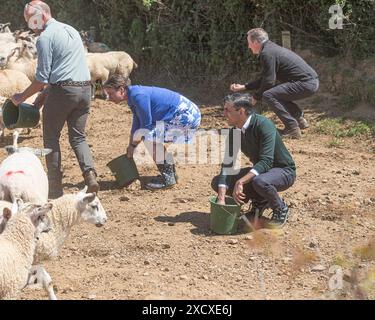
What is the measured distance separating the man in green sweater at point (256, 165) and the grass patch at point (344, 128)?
353 cm

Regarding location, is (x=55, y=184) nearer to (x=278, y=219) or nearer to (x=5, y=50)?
(x=278, y=219)

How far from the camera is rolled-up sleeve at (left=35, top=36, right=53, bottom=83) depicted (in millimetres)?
7551

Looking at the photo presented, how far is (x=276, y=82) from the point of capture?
11.2 m

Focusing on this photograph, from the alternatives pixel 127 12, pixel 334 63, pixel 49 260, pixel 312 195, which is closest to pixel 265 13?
pixel 334 63

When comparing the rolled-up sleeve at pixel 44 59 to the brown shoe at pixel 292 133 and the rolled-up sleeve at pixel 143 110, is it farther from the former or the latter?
the brown shoe at pixel 292 133

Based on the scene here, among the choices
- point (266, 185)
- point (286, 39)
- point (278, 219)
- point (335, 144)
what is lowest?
point (278, 219)

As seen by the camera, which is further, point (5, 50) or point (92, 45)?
point (92, 45)

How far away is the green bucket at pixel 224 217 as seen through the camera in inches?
279

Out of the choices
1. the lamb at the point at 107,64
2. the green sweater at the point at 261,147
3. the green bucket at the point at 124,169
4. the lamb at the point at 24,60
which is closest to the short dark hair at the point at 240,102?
the green sweater at the point at 261,147

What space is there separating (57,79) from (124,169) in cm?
152

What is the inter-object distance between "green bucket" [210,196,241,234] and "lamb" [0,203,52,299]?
5.99 ft

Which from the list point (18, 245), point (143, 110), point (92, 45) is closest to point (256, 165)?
point (143, 110)

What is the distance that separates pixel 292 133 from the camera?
34.6 ft
